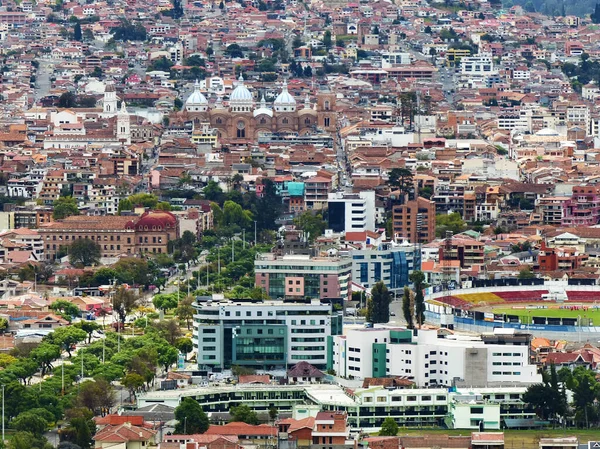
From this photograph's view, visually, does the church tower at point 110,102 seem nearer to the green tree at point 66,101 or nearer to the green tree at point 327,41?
the green tree at point 66,101

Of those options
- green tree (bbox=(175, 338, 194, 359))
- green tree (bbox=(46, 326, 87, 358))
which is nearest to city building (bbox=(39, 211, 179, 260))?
green tree (bbox=(46, 326, 87, 358))

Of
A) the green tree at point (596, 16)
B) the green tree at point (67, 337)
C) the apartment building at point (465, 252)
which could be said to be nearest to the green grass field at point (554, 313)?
the apartment building at point (465, 252)

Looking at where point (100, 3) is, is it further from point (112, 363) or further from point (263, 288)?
point (112, 363)

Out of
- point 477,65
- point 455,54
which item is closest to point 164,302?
point 477,65

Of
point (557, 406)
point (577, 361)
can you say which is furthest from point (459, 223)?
point (557, 406)

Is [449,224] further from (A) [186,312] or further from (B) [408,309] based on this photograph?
(B) [408,309]

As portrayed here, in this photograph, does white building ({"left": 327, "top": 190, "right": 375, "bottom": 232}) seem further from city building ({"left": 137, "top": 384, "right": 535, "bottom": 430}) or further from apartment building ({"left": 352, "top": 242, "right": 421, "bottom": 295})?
city building ({"left": 137, "top": 384, "right": 535, "bottom": 430})
